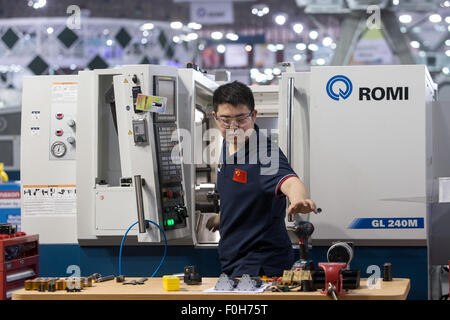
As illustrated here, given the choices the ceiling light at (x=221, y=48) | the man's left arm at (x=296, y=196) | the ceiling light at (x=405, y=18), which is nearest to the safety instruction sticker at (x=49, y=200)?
the man's left arm at (x=296, y=196)

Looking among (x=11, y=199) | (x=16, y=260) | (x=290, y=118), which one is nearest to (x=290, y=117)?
(x=290, y=118)

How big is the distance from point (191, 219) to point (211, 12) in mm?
7931

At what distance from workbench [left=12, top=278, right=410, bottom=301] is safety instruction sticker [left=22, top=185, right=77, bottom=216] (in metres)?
1.63

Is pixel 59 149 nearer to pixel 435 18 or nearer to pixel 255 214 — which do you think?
pixel 255 214

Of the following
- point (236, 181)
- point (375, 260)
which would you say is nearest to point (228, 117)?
point (236, 181)

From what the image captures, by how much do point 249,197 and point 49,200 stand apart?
6.34 ft

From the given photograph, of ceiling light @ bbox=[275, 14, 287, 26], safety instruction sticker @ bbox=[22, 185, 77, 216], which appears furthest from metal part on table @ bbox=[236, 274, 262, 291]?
ceiling light @ bbox=[275, 14, 287, 26]

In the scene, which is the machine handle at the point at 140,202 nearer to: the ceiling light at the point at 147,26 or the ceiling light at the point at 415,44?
the ceiling light at the point at 147,26

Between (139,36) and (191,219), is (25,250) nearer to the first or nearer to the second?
(191,219)

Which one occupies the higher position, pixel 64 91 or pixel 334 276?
pixel 64 91

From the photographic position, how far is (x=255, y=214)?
2.90 m

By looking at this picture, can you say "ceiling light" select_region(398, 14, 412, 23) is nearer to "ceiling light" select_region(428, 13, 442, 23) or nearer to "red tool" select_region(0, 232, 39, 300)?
"ceiling light" select_region(428, 13, 442, 23)

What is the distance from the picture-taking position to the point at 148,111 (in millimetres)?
3867

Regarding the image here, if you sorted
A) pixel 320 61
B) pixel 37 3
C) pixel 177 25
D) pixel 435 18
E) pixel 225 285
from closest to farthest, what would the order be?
pixel 225 285
pixel 37 3
pixel 177 25
pixel 435 18
pixel 320 61
